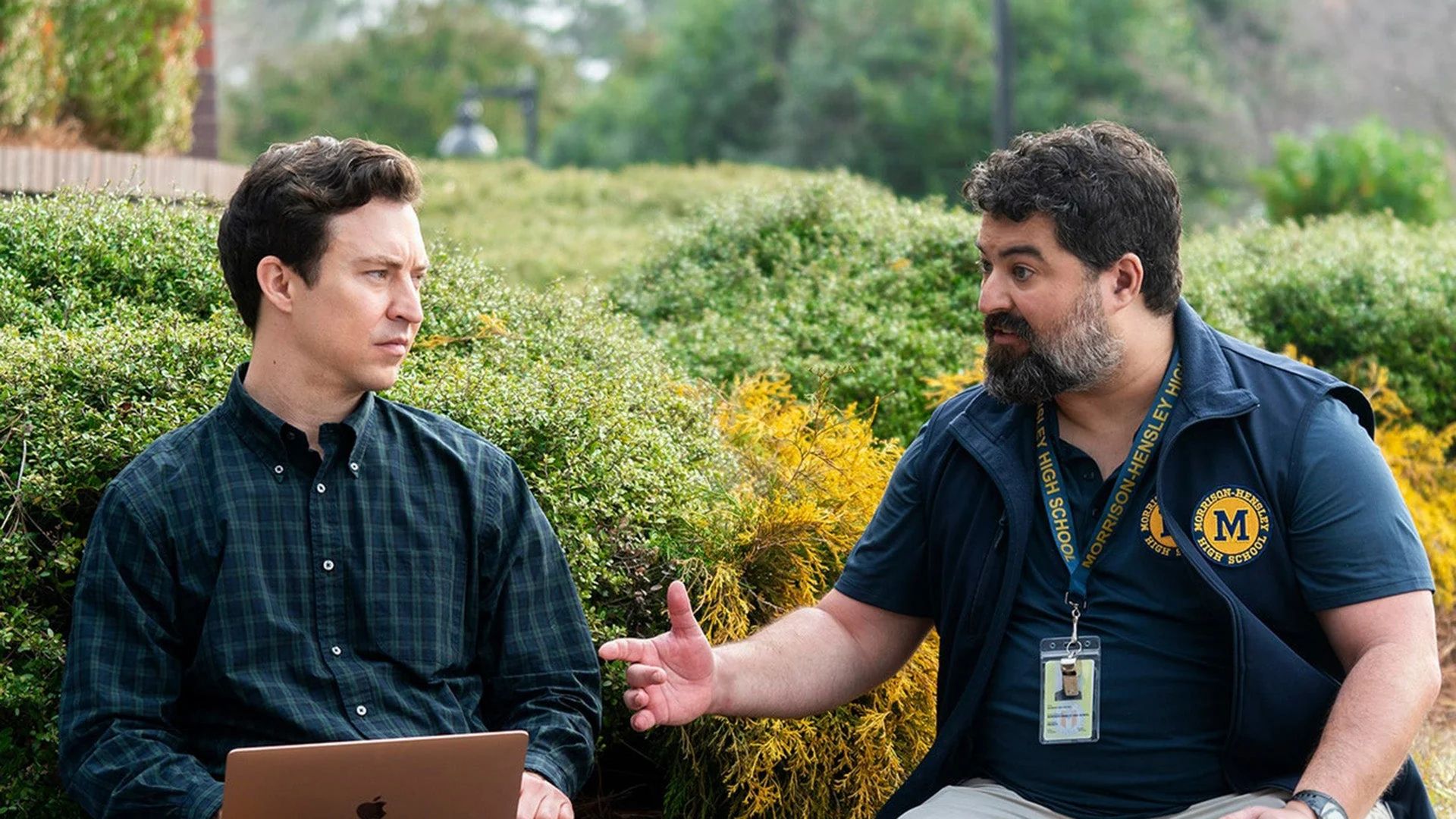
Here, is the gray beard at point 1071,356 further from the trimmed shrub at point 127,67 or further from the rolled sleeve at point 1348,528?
the trimmed shrub at point 127,67

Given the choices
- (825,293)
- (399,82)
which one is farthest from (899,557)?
(399,82)

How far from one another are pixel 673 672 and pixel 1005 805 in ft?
2.36

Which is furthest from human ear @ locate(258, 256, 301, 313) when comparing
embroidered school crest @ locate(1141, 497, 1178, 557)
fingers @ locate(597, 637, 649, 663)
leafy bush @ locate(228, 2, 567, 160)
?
leafy bush @ locate(228, 2, 567, 160)

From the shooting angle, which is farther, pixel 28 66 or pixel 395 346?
pixel 28 66

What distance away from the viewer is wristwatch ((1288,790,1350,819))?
2971 mm

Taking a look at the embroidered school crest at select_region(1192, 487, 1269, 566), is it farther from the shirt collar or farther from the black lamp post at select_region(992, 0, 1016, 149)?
the black lamp post at select_region(992, 0, 1016, 149)

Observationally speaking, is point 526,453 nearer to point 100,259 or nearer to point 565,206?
point 100,259

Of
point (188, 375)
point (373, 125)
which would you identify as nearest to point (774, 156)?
point (373, 125)

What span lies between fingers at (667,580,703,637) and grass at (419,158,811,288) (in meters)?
4.81

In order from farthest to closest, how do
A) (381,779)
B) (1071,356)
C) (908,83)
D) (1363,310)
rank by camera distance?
(908,83), (1363,310), (1071,356), (381,779)

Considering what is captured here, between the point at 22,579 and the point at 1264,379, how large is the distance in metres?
2.52

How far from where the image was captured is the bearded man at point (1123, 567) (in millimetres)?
3205

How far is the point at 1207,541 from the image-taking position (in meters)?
3.28

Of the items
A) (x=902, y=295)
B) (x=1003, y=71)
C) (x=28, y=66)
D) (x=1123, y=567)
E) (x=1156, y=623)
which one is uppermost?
(x=1003, y=71)
